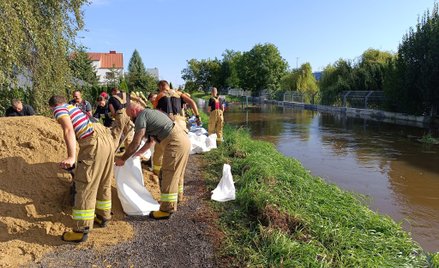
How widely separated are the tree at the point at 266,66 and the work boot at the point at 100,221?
5064 cm

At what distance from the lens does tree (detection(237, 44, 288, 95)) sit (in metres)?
54.5

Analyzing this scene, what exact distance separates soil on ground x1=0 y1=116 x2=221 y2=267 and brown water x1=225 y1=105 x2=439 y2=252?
3348 mm

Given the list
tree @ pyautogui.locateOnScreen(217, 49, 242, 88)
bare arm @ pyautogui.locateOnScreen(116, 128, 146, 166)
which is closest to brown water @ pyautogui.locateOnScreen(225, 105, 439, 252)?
bare arm @ pyautogui.locateOnScreen(116, 128, 146, 166)

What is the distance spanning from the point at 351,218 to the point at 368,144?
1035 centimetres

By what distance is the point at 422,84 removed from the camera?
20.6 meters

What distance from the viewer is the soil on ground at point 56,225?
3.71 m

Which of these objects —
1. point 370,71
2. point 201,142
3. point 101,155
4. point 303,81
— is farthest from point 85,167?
point 303,81

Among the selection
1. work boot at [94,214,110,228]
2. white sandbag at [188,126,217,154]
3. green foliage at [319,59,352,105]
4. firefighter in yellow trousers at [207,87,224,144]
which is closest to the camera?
work boot at [94,214,110,228]

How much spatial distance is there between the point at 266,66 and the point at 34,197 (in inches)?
2056

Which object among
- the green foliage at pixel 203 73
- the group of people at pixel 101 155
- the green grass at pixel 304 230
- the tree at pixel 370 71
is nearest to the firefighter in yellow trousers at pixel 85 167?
the group of people at pixel 101 155

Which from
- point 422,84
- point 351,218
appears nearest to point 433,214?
point 351,218

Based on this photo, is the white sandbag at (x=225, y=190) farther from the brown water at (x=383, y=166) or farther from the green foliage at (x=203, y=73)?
the green foliage at (x=203, y=73)

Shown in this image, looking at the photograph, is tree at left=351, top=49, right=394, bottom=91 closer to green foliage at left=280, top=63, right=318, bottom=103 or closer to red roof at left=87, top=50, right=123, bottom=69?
green foliage at left=280, top=63, right=318, bottom=103

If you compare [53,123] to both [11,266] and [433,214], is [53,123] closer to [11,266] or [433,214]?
[11,266]
